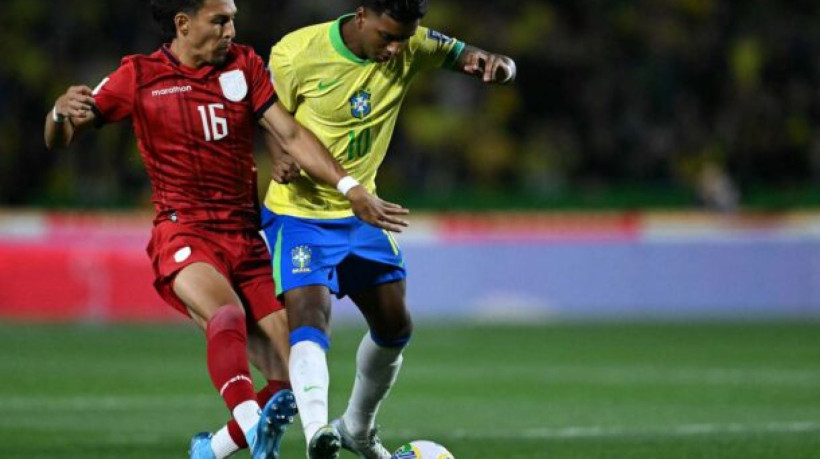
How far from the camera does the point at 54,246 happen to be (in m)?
18.8

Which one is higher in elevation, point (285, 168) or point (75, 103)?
point (75, 103)

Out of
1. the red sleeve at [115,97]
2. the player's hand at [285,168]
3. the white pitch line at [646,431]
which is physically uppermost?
the red sleeve at [115,97]

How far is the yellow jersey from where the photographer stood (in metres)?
7.19

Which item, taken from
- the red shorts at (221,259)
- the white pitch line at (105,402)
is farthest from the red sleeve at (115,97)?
the white pitch line at (105,402)

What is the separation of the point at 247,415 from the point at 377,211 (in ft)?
3.23

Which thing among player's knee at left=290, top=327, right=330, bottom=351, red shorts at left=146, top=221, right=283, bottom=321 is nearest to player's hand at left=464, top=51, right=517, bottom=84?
red shorts at left=146, top=221, right=283, bottom=321

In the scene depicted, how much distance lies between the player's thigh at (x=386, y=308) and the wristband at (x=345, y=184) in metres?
0.72

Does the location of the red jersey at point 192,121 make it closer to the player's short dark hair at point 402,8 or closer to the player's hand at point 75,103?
the player's hand at point 75,103

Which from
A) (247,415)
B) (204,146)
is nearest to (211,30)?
(204,146)

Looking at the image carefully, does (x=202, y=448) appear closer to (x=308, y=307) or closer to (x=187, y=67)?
(x=308, y=307)

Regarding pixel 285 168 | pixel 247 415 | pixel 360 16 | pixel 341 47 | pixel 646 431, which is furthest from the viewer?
pixel 646 431

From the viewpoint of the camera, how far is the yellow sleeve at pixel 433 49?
741 centimetres

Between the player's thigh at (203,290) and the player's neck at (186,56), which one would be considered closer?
the player's thigh at (203,290)

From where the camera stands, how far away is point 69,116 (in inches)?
261
